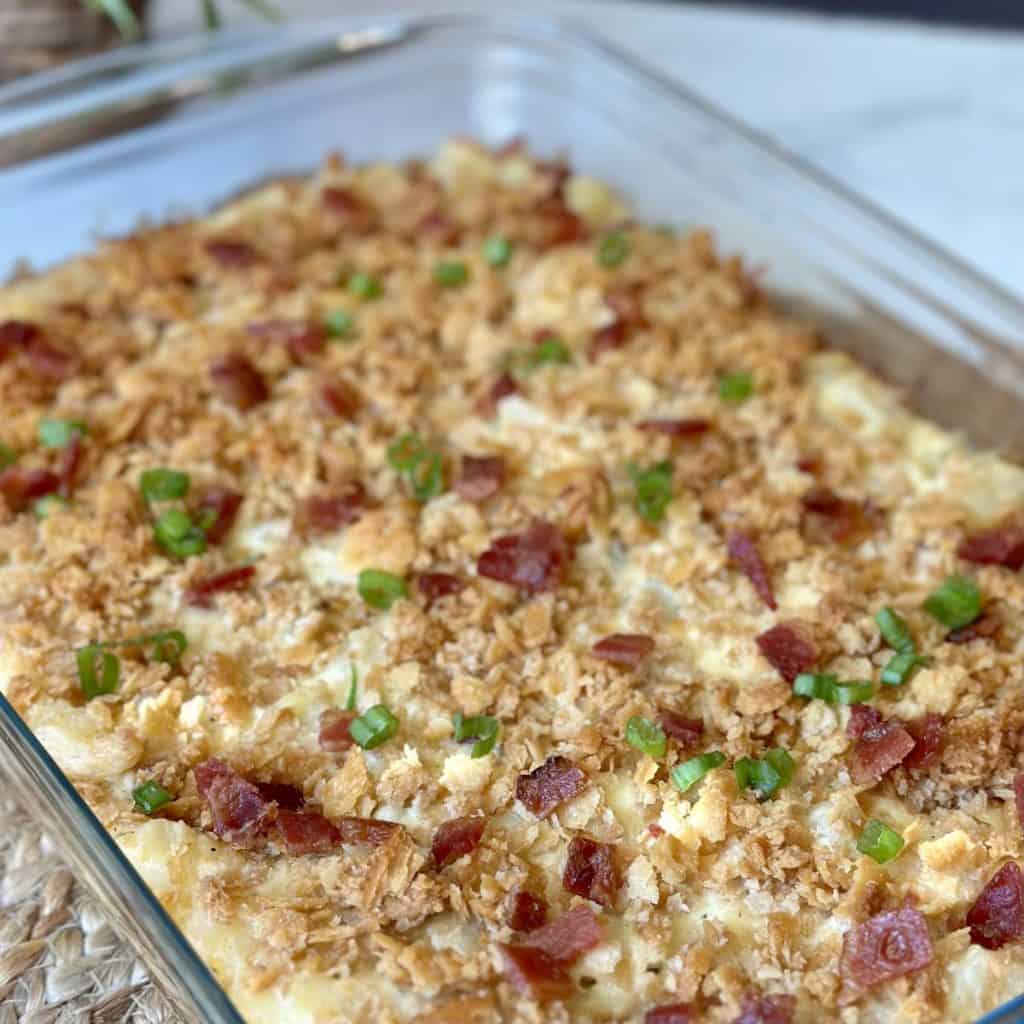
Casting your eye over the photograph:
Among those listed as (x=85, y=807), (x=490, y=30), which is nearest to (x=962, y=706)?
(x=85, y=807)

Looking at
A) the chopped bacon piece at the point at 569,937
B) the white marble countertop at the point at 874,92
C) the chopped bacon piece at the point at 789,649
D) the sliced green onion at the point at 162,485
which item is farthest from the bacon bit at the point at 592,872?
the white marble countertop at the point at 874,92

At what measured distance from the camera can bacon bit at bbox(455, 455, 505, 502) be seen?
2299 millimetres

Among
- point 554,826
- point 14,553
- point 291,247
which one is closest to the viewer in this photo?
point 554,826

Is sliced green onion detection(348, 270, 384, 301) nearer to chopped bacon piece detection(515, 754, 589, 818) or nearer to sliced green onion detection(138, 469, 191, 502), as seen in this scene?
sliced green onion detection(138, 469, 191, 502)

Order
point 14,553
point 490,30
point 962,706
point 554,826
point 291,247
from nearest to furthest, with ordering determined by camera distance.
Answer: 1. point 554,826
2. point 962,706
3. point 14,553
4. point 291,247
5. point 490,30

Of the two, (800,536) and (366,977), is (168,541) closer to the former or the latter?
(366,977)

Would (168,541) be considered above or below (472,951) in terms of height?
above

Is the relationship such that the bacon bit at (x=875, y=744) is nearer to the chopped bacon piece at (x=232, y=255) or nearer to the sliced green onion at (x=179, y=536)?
the sliced green onion at (x=179, y=536)

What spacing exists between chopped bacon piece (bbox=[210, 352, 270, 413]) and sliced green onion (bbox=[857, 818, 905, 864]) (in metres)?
1.25

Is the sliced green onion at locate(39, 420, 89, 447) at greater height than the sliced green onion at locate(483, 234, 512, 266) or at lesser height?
greater

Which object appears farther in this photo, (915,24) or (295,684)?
(915,24)

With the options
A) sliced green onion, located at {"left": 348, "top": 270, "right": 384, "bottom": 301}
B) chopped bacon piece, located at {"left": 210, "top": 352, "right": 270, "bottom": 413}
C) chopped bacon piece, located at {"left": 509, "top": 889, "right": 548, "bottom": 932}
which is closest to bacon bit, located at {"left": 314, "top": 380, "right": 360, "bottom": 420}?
chopped bacon piece, located at {"left": 210, "top": 352, "right": 270, "bottom": 413}

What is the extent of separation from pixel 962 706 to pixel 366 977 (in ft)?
2.94

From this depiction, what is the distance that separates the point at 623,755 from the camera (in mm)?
1940
